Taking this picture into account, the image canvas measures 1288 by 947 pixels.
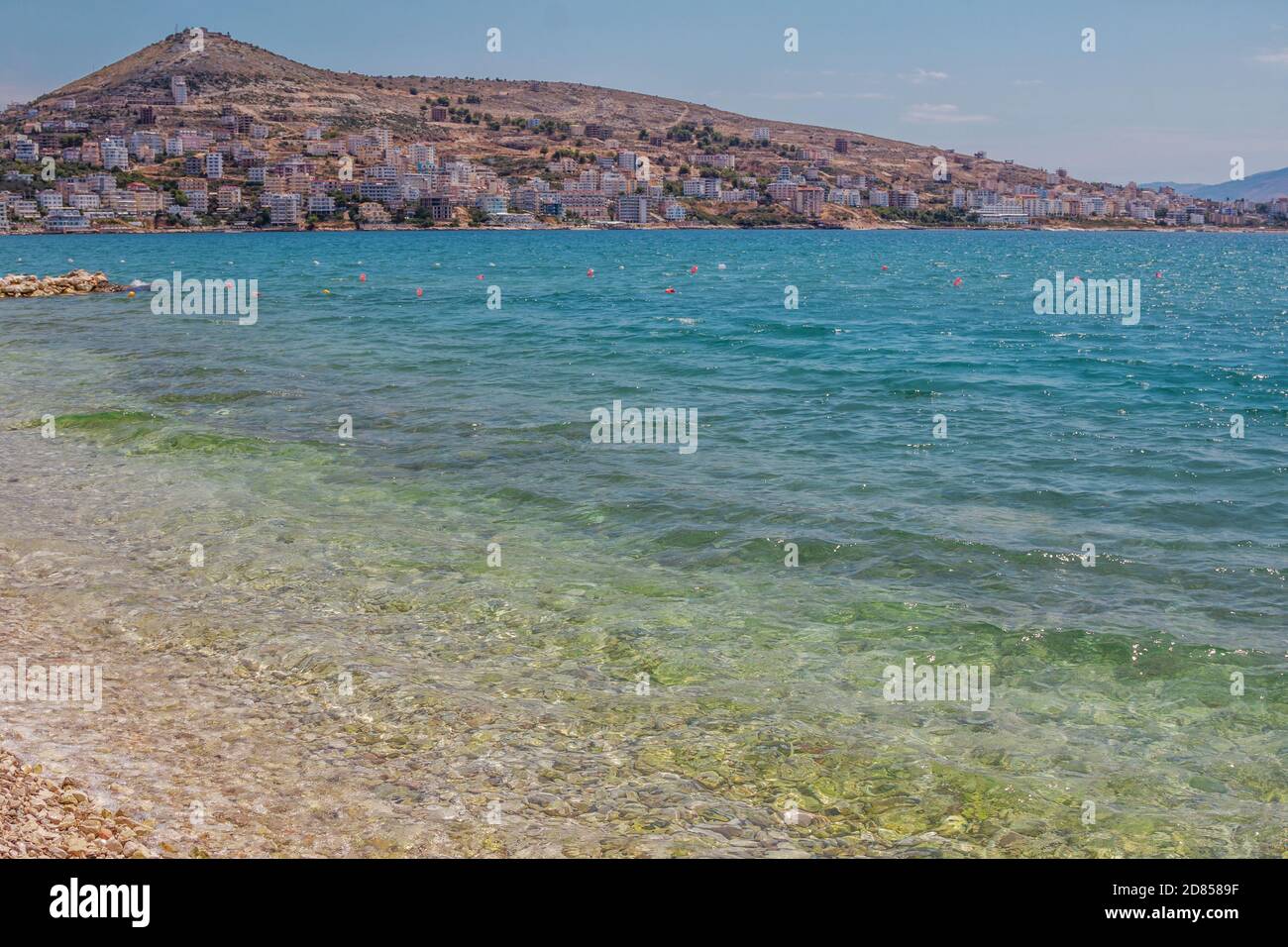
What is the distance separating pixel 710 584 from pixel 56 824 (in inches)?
289

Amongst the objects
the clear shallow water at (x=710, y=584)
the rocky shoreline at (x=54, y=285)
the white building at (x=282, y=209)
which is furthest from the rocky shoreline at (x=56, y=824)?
the white building at (x=282, y=209)

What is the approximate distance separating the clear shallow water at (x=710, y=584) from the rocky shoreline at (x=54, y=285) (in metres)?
26.7

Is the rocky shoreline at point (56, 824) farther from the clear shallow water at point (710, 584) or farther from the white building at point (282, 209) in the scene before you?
the white building at point (282, 209)

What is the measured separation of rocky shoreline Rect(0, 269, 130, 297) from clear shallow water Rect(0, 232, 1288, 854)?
26672 millimetres

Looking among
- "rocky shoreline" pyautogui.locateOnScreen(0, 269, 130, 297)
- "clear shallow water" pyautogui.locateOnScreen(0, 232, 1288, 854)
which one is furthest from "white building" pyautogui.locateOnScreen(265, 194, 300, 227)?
"clear shallow water" pyautogui.locateOnScreen(0, 232, 1288, 854)

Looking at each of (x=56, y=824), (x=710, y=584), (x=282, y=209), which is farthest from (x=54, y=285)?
(x=282, y=209)

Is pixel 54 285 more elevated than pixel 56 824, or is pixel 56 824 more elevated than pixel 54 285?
pixel 54 285

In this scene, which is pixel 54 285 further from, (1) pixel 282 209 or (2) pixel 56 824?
(1) pixel 282 209

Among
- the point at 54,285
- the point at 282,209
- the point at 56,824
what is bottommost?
the point at 56,824

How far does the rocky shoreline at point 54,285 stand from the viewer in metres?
51.1

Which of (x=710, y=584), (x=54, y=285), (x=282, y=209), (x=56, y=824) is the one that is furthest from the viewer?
(x=282, y=209)

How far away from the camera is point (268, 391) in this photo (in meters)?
24.8

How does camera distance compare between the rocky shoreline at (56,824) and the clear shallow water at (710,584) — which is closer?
the rocky shoreline at (56,824)

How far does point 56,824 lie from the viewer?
6.55 meters
